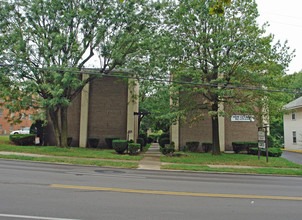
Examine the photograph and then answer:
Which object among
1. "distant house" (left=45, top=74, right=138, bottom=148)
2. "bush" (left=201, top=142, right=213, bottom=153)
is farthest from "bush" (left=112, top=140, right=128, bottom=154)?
"bush" (left=201, top=142, right=213, bottom=153)

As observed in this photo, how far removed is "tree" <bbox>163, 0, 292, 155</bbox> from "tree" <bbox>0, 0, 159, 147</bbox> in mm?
3038

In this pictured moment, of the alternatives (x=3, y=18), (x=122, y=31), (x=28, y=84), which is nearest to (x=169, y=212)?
(x=28, y=84)

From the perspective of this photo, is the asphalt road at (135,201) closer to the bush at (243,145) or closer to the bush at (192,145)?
the bush at (243,145)

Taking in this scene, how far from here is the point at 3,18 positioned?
1780 centimetres

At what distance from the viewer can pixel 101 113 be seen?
2350 centimetres

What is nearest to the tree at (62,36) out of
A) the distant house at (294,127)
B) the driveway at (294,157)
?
the driveway at (294,157)

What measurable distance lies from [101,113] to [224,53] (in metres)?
13.1

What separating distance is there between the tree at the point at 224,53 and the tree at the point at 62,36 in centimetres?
304

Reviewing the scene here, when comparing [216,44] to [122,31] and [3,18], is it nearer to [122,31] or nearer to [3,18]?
[122,31]

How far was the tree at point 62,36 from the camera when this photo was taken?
16.8m

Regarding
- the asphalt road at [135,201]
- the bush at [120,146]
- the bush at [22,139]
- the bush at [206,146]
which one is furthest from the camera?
the bush at [206,146]

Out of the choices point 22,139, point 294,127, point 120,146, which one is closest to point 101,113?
point 120,146

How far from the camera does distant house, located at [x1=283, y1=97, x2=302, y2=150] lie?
28344 millimetres

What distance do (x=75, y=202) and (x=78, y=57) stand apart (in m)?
14.3
